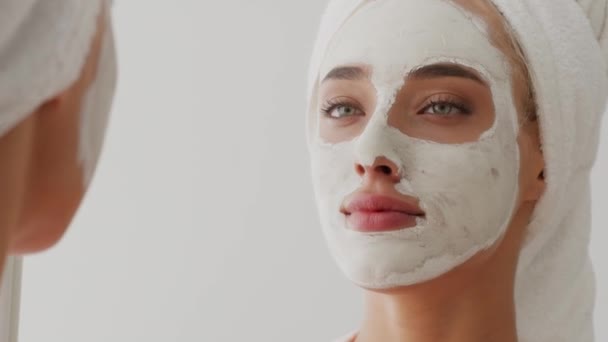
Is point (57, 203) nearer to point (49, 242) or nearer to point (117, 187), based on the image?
point (49, 242)

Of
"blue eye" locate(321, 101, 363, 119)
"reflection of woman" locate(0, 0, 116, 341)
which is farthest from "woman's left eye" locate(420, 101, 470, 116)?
"reflection of woman" locate(0, 0, 116, 341)

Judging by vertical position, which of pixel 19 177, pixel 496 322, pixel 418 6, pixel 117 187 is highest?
pixel 117 187

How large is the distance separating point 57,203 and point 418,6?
0.94 m

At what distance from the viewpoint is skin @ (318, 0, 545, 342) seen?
60.0 inches

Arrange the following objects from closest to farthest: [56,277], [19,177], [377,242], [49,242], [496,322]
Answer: [19,177] → [49,242] → [377,242] → [496,322] → [56,277]

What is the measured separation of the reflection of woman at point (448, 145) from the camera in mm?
1488

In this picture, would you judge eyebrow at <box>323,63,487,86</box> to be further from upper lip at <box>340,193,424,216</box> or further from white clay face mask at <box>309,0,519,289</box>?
upper lip at <box>340,193,424,216</box>

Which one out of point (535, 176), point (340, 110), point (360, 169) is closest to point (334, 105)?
point (340, 110)

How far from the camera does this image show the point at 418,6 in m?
1.57

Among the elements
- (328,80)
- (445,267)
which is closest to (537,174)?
(445,267)

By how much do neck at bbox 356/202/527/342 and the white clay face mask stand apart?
0.04 m

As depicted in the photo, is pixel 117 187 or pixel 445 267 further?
pixel 117 187

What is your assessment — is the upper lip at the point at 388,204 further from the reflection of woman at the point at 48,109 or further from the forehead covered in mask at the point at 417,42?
the reflection of woman at the point at 48,109

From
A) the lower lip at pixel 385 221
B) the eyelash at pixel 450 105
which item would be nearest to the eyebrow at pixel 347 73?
the eyelash at pixel 450 105
